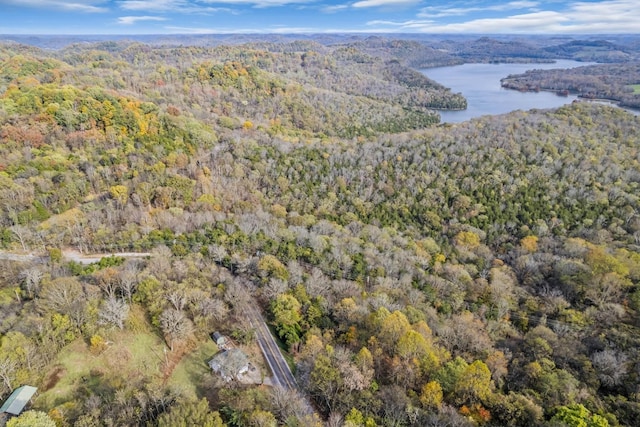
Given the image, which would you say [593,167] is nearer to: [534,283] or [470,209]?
[470,209]

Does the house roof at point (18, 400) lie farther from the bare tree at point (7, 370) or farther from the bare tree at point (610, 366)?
the bare tree at point (610, 366)

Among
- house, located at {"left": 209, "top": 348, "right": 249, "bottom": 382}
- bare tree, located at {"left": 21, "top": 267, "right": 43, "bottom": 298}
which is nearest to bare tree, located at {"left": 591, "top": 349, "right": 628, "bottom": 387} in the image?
house, located at {"left": 209, "top": 348, "right": 249, "bottom": 382}

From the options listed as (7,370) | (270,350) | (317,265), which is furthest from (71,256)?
(270,350)

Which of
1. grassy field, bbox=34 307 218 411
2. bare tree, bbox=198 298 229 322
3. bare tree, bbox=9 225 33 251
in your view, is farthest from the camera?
bare tree, bbox=9 225 33 251

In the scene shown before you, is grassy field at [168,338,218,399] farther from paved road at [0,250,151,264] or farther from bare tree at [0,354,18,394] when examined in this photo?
paved road at [0,250,151,264]

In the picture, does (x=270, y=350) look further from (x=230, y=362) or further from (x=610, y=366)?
(x=610, y=366)

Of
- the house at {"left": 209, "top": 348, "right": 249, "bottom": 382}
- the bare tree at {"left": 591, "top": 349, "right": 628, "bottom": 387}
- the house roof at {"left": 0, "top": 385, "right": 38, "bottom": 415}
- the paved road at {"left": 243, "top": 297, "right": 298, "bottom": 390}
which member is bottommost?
the bare tree at {"left": 591, "top": 349, "right": 628, "bottom": 387}

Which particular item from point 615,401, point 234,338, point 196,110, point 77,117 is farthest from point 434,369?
point 196,110

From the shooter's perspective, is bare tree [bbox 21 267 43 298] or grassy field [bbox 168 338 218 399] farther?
bare tree [bbox 21 267 43 298]
